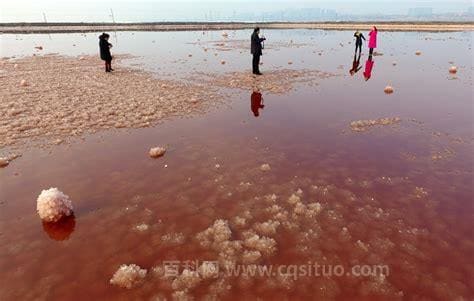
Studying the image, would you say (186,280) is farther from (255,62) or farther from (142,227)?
(255,62)

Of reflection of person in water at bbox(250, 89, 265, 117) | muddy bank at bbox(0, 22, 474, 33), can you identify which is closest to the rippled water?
reflection of person in water at bbox(250, 89, 265, 117)

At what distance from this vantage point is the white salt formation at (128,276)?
17.5ft

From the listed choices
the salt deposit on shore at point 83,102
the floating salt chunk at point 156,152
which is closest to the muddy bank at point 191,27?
the salt deposit on shore at point 83,102

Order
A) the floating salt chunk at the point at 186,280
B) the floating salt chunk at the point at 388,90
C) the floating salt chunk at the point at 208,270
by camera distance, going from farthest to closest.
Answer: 1. the floating salt chunk at the point at 388,90
2. the floating salt chunk at the point at 208,270
3. the floating salt chunk at the point at 186,280

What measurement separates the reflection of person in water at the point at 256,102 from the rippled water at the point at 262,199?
0.83 m

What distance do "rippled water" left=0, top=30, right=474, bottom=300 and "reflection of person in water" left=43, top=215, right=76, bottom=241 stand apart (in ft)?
0.13

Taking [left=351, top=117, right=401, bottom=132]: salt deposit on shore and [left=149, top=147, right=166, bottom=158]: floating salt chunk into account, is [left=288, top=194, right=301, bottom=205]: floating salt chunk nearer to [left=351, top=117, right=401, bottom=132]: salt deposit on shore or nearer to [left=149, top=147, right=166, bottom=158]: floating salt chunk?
[left=149, top=147, right=166, bottom=158]: floating salt chunk

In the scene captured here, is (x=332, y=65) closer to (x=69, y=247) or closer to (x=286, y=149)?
(x=286, y=149)

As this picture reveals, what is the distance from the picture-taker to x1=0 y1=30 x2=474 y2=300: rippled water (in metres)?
5.42

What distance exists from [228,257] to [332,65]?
23.8 m

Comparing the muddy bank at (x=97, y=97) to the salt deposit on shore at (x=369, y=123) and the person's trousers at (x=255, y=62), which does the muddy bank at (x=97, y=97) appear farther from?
the salt deposit on shore at (x=369, y=123)

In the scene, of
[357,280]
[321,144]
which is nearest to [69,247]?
[357,280]

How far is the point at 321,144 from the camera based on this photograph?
10.9 meters

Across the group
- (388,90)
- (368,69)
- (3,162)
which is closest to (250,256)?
(3,162)
